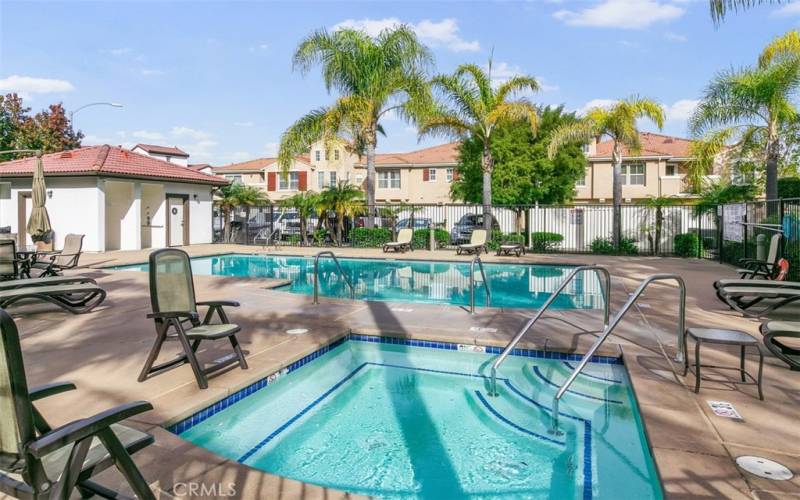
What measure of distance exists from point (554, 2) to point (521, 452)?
1634 cm

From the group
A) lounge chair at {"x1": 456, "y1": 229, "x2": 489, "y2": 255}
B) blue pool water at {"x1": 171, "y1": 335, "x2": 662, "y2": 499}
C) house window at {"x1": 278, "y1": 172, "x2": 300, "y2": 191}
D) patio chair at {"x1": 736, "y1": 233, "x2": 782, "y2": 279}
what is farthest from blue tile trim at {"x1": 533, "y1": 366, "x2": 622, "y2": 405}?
house window at {"x1": 278, "y1": 172, "x2": 300, "y2": 191}

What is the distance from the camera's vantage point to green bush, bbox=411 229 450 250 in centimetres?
2147

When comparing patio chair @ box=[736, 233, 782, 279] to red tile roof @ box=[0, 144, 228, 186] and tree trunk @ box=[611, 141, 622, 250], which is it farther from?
red tile roof @ box=[0, 144, 228, 186]

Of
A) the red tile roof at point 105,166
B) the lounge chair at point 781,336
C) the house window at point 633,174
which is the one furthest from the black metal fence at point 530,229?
the lounge chair at point 781,336

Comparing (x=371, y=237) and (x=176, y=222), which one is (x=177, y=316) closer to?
(x=371, y=237)

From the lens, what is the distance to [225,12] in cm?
1463

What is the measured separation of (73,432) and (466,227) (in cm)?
2362

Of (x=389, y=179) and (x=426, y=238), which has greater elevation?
(x=389, y=179)

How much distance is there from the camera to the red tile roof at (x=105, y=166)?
19359 mm

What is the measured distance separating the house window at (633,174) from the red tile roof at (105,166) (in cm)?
2626

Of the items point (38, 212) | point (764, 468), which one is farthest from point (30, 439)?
point (38, 212)

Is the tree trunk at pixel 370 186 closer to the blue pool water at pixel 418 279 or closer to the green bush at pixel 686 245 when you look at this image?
the blue pool water at pixel 418 279

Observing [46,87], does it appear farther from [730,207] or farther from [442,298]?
[730,207]

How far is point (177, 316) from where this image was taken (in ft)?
14.5
